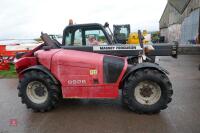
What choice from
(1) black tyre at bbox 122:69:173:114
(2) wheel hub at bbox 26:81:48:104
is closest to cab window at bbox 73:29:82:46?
(2) wheel hub at bbox 26:81:48:104

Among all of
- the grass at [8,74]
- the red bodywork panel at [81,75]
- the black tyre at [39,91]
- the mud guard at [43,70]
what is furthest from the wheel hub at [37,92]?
the grass at [8,74]

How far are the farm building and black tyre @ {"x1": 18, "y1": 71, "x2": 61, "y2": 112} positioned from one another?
19.4 metres

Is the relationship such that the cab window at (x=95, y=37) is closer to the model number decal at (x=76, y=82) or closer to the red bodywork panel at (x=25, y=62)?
the model number decal at (x=76, y=82)

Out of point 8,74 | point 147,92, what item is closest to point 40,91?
point 147,92

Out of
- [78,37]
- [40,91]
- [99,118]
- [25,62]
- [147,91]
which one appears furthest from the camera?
[78,37]

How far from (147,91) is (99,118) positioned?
1.21 meters

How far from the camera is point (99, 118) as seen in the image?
226 inches

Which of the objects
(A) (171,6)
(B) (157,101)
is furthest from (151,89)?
(A) (171,6)

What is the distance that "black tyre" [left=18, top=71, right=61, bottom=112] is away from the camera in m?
6.20

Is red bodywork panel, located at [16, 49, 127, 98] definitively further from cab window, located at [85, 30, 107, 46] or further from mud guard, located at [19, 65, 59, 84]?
cab window, located at [85, 30, 107, 46]

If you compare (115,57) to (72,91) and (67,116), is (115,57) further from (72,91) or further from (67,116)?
(67,116)

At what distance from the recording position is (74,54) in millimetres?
6258

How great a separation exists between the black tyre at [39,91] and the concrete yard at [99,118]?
0.19m

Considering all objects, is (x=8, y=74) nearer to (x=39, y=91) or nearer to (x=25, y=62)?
(x=25, y=62)
